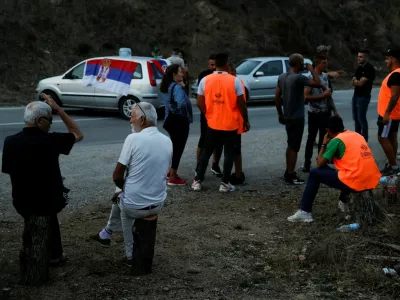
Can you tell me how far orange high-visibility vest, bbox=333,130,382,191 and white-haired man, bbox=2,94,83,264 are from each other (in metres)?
3.06

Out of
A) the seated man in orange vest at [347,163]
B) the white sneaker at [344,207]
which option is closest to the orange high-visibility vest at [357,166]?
the seated man in orange vest at [347,163]

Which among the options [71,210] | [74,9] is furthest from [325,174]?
[74,9]

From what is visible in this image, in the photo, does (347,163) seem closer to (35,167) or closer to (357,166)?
(357,166)

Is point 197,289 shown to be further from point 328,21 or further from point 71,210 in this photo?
point 328,21

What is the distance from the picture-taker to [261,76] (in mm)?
22047

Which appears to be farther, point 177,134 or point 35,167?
point 177,134

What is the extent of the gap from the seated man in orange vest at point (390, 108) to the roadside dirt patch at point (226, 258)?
1.84 metres

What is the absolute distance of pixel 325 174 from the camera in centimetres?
743

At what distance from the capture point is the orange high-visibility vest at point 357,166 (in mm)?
7238

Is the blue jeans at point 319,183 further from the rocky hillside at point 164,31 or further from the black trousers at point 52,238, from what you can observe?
the rocky hillside at point 164,31

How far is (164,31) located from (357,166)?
23049 mm

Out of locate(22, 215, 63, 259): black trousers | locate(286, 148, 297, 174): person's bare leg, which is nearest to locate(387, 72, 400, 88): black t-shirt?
locate(286, 148, 297, 174): person's bare leg

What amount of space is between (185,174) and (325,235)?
343cm

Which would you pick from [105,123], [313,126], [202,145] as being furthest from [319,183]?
[105,123]
